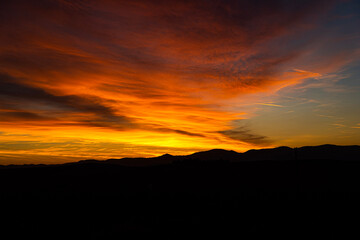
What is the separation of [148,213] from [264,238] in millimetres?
7608

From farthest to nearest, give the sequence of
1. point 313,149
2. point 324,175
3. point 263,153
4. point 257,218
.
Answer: point 263,153
point 313,149
point 324,175
point 257,218

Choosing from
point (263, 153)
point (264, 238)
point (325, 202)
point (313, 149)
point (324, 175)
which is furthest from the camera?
point (263, 153)

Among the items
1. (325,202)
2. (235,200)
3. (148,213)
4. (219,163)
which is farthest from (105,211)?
(219,163)

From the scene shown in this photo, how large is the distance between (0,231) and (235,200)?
14320 mm

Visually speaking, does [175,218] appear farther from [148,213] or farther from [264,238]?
[264,238]

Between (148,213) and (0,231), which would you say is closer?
(0,231)

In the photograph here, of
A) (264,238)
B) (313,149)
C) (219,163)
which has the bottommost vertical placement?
(264,238)

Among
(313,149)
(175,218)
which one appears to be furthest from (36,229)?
(313,149)

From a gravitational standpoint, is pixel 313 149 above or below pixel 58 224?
above

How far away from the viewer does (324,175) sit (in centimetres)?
3988

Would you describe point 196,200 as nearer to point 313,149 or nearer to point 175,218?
point 175,218

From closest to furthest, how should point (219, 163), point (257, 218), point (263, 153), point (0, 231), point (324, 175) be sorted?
point (0, 231) < point (257, 218) < point (324, 175) < point (219, 163) < point (263, 153)

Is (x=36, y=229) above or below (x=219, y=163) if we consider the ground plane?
below

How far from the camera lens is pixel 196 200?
2002 centimetres
